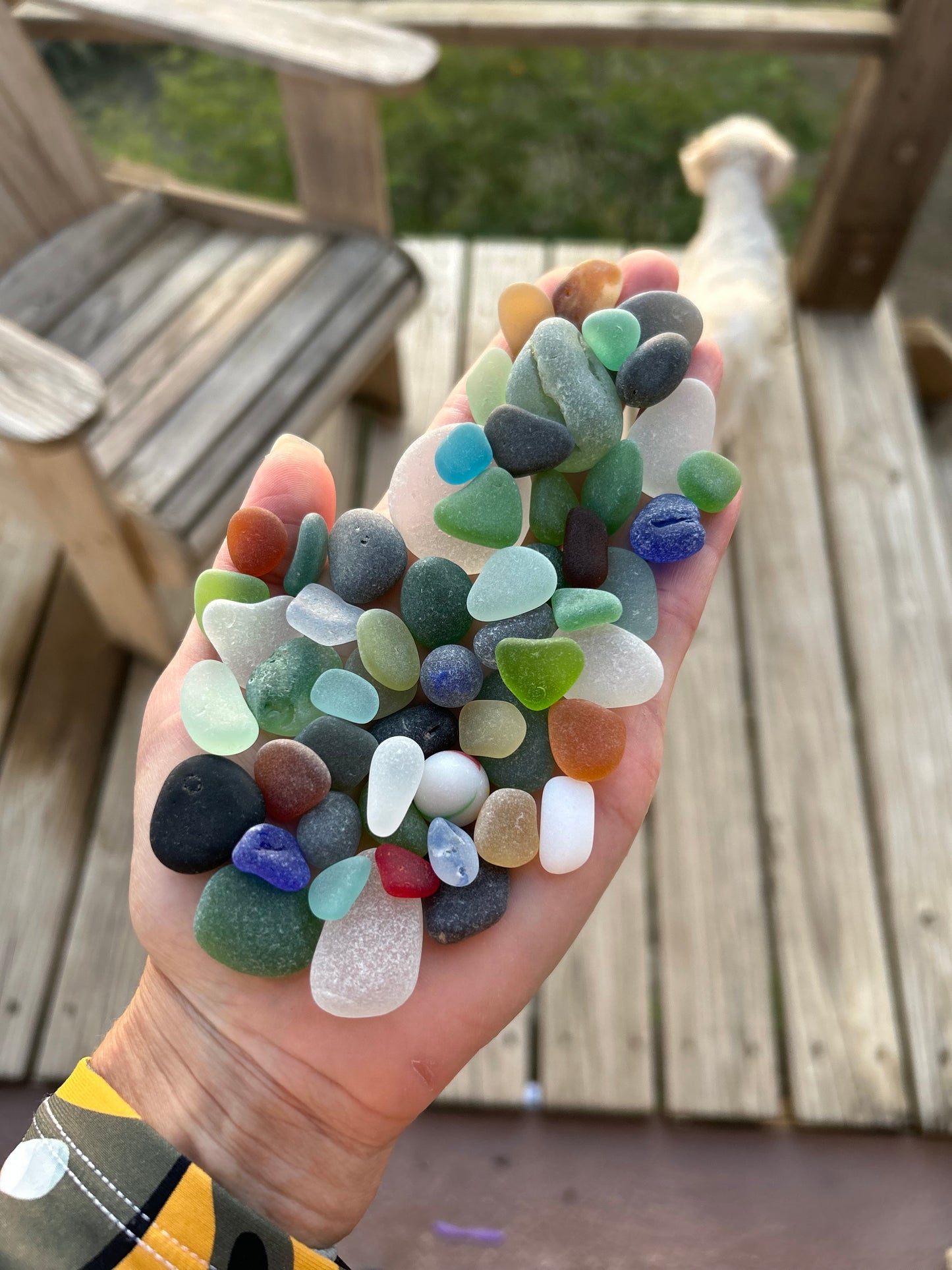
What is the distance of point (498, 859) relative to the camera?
0.68 metres

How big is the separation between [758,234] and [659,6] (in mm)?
360

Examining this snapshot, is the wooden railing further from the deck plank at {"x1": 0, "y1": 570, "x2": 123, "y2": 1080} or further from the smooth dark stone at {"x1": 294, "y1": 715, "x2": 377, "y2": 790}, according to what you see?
the smooth dark stone at {"x1": 294, "y1": 715, "x2": 377, "y2": 790}

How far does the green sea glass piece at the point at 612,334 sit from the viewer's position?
2.54 ft

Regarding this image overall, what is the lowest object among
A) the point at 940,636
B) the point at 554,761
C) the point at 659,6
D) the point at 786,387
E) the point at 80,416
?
the point at 940,636

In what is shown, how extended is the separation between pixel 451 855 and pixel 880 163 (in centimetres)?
140

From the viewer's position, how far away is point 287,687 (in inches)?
28.0

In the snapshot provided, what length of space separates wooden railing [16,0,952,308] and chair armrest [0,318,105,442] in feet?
2.23

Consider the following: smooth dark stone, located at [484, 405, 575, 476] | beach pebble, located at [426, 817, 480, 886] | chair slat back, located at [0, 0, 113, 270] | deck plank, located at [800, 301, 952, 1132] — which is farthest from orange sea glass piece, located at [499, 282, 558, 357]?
chair slat back, located at [0, 0, 113, 270]

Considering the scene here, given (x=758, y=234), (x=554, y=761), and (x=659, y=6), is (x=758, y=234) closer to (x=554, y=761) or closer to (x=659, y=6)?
(x=659, y=6)

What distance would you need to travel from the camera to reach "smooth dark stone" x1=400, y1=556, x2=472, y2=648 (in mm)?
737

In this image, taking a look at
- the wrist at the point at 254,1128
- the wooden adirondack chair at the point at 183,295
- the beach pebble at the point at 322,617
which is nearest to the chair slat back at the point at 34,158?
the wooden adirondack chair at the point at 183,295

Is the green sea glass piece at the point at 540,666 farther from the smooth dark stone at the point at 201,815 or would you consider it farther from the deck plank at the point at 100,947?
the deck plank at the point at 100,947

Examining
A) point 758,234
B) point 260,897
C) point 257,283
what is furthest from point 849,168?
point 260,897

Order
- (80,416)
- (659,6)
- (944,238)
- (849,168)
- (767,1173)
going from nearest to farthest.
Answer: (80,416) → (767,1173) → (659,6) → (849,168) → (944,238)
